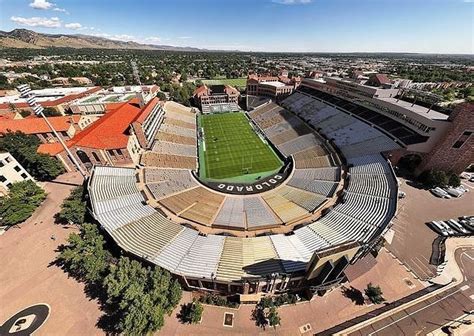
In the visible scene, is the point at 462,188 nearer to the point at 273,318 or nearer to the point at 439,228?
the point at 439,228

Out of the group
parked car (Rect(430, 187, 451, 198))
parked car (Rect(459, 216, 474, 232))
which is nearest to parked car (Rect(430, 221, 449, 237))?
parked car (Rect(459, 216, 474, 232))

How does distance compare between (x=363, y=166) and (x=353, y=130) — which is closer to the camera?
(x=363, y=166)

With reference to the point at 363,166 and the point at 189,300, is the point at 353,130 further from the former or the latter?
the point at 189,300

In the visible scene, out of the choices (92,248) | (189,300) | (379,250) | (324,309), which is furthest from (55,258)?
(379,250)

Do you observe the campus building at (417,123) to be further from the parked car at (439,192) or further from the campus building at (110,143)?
the campus building at (110,143)

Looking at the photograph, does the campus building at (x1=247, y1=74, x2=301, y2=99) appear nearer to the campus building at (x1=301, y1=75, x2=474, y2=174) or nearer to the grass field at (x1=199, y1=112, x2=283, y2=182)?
the grass field at (x1=199, y1=112, x2=283, y2=182)
